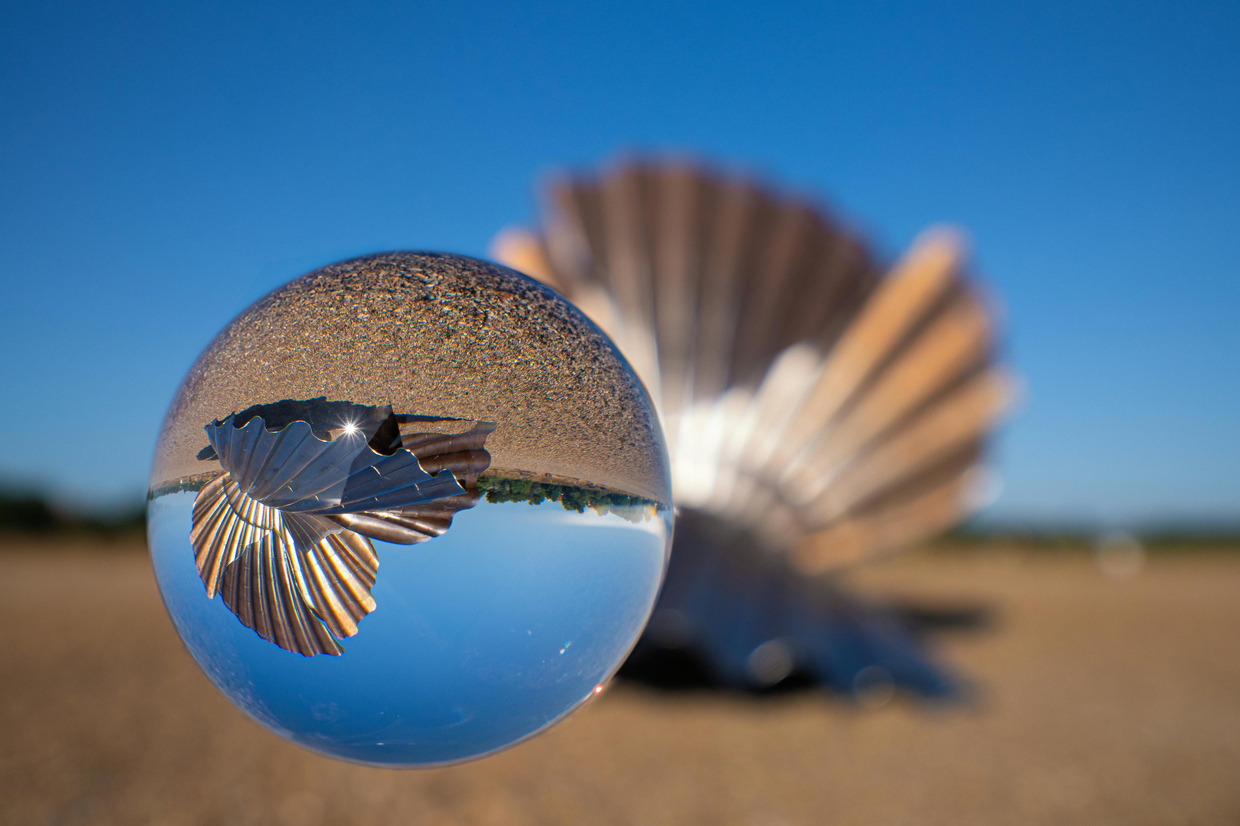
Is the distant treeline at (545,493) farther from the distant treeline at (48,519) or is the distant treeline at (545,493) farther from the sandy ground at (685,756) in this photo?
the distant treeline at (48,519)

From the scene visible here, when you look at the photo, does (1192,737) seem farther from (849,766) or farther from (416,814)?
(416,814)

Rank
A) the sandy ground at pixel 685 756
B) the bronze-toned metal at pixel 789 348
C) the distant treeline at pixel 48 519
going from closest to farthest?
the sandy ground at pixel 685 756, the bronze-toned metal at pixel 789 348, the distant treeline at pixel 48 519

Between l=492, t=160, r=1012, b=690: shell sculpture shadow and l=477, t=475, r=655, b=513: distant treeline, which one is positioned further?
l=492, t=160, r=1012, b=690: shell sculpture shadow

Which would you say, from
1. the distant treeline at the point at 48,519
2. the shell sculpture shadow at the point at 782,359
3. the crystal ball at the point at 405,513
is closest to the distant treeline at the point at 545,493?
the crystal ball at the point at 405,513

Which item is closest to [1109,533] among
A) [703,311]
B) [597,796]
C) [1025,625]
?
[1025,625]

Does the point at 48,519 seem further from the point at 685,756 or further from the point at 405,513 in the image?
the point at 405,513

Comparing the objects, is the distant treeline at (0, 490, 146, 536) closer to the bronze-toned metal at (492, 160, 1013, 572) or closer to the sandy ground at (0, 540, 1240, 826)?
the sandy ground at (0, 540, 1240, 826)

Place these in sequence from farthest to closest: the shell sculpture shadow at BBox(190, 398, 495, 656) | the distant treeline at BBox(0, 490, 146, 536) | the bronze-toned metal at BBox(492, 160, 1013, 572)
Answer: the distant treeline at BBox(0, 490, 146, 536), the bronze-toned metal at BBox(492, 160, 1013, 572), the shell sculpture shadow at BBox(190, 398, 495, 656)

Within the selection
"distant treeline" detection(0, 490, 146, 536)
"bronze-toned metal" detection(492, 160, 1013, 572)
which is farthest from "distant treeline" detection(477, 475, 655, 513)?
"distant treeline" detection(0, 490, 146, 536)
